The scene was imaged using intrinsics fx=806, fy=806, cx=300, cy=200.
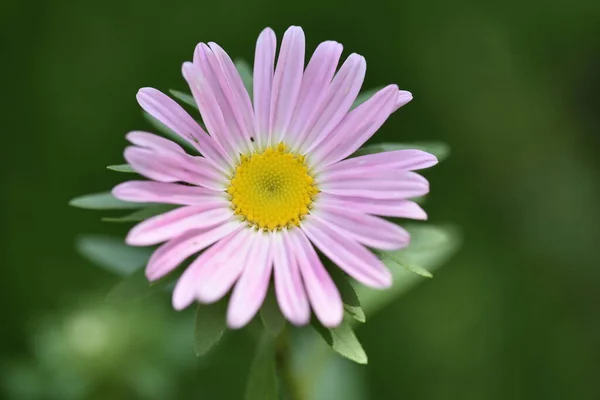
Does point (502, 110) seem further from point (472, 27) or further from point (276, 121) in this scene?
point (276, 121)

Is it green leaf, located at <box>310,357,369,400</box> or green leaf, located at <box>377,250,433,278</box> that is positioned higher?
green leaf, located at <box>377,250,433,278</box>

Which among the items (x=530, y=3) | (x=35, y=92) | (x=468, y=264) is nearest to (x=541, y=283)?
(x=468, y=264)

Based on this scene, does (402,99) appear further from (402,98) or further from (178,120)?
(178,120)

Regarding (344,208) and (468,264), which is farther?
(468,264)

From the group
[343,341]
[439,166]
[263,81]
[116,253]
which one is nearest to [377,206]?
[343,341]

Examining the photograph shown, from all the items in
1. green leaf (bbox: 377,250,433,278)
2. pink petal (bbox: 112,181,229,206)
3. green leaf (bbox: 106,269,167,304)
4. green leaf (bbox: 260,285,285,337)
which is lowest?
green leaf (bbox: 106,269,167,304)

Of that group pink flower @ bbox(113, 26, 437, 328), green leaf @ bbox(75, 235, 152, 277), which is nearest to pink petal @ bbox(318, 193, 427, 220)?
pink flower @ bbox(113, 26, 437, 328)

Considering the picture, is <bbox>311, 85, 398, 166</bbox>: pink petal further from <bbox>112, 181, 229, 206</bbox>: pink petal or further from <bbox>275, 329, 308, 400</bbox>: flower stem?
<bbox>275, 329, 308, 400</bbox>: flower stem

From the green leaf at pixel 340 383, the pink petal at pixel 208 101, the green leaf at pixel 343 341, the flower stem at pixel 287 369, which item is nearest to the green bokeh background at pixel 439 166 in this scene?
the green leaf at pixel 340 383
